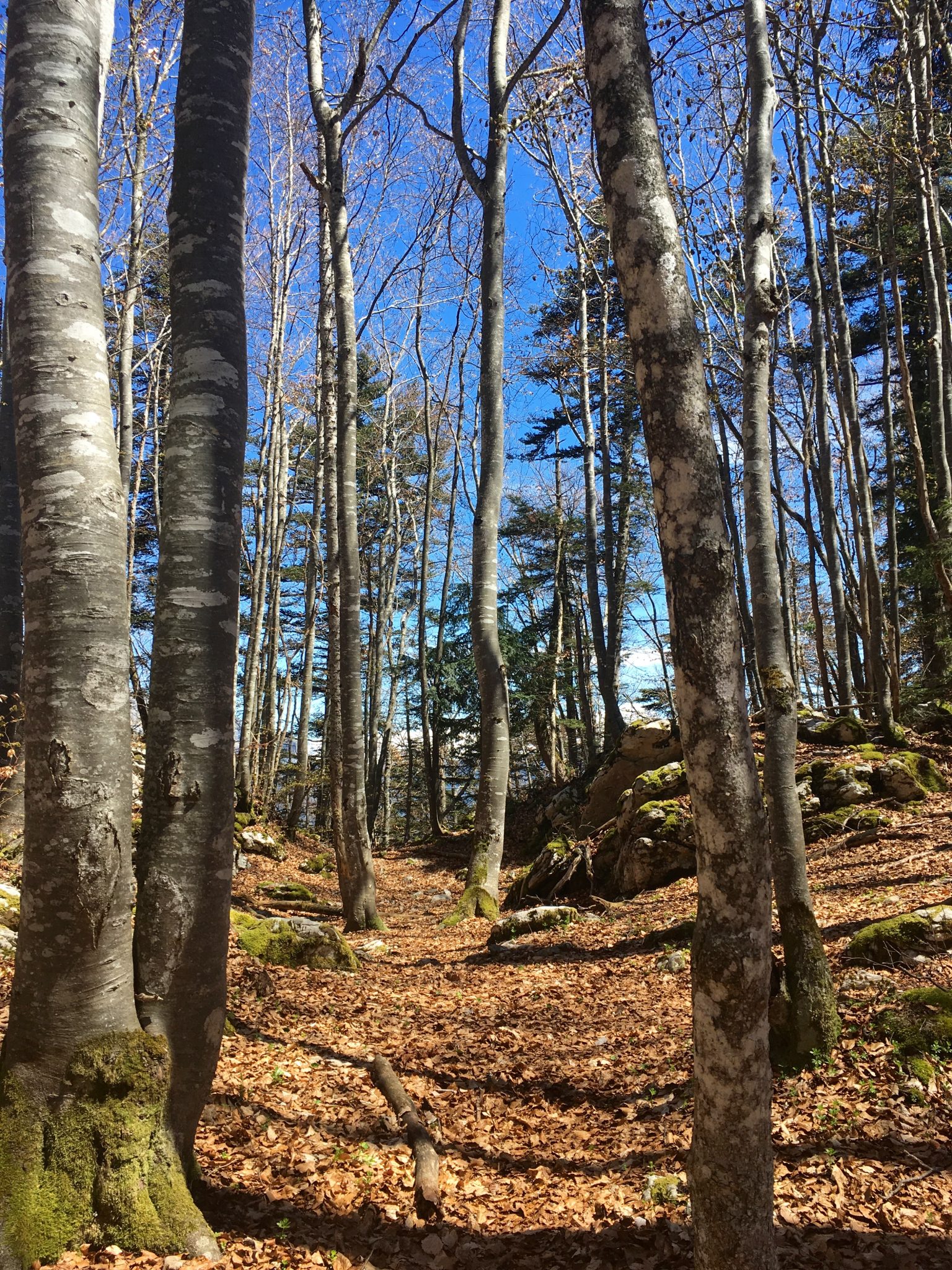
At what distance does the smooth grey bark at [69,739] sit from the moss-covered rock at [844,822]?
Answer: 787 cm

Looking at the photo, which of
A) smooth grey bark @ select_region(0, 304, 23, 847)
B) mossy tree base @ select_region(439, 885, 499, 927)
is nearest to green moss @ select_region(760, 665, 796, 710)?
mossy tree base @ select_region(439, 885, 499, 927)

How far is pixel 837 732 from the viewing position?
1073 centimetres

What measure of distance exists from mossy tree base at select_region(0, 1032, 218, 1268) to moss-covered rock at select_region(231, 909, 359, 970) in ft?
12.8

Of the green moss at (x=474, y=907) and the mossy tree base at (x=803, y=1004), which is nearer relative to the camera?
the mossy tree base at (x=803, y=1004)

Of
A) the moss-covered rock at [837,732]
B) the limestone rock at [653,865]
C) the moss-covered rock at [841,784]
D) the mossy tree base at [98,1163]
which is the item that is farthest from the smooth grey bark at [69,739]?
the moss-covered rock at [837,732]

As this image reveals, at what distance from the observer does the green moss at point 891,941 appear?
478 cm

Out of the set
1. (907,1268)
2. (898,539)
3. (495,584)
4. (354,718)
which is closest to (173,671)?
(907,1268)

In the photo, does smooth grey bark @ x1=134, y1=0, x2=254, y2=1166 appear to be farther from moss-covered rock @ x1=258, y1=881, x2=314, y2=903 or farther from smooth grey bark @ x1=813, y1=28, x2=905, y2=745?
smooth grey bark @ x1=813, y1=28, x2=905, y2=745

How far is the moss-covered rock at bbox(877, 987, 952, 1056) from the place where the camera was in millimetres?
3844

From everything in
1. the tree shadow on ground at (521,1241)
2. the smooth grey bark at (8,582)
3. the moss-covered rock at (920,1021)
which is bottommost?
the tree shadow on ground at (521,1241)

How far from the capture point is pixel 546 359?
18594mm

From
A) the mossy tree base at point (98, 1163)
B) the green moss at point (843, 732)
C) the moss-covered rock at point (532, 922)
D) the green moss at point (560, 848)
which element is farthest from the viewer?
the green moss at point (843, 732)

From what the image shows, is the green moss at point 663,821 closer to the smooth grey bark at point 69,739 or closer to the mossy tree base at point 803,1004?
the mossy tree base at point 803,1004

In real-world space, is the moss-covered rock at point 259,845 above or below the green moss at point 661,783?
below
